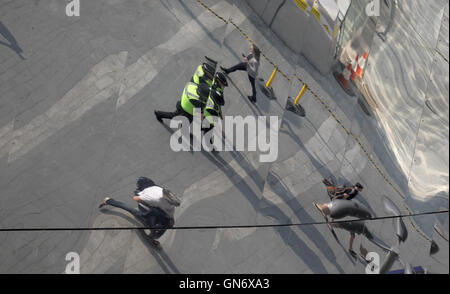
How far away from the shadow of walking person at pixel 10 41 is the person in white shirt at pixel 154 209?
3.03m

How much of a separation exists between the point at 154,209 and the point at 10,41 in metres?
3.87

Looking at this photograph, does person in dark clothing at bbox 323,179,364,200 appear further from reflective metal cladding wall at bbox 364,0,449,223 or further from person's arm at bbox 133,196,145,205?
person's arm at bbox 133,196,145,205

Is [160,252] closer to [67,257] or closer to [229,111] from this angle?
[67,257]

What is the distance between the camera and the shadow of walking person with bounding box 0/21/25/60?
271 inches

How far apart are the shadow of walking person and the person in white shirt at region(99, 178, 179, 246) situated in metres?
3.03

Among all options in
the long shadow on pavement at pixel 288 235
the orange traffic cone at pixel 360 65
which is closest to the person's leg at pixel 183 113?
the long shadow on pavement at pixel 288 235

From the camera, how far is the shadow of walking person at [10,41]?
22.6ft

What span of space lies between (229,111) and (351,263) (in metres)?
3.18

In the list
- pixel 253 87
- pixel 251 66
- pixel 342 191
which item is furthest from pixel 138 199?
pixel 342 191

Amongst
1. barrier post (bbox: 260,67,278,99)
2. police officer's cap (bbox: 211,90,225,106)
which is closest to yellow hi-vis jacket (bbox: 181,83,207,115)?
police officer's cap (bbox: 211,90,225,106)

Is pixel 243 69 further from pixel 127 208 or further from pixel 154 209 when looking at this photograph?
pixel 127 208

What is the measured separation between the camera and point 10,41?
691 centimetres
